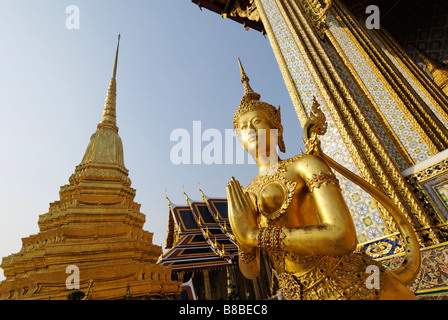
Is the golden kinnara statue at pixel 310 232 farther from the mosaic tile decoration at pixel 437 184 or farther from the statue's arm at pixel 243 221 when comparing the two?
the mosaic tile decoration at pixel 437 184

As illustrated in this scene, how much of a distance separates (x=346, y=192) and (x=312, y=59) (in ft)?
6.10

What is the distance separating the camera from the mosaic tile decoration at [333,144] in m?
2.27

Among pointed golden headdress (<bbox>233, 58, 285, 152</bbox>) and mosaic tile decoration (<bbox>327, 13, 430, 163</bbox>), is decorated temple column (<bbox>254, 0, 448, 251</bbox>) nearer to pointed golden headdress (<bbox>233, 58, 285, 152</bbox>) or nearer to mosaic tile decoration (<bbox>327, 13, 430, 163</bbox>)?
mosaic tile decoration (<bbox>327, 13, 430, 163</bbox>)

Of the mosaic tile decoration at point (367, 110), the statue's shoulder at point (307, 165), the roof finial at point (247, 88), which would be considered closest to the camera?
the statue's shoulder at point (307, 165)

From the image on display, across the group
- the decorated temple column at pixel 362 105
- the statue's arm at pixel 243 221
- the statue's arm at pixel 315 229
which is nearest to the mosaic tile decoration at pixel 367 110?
the decorated temple column at pixel 362 105

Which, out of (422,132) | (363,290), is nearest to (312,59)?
(422,132)

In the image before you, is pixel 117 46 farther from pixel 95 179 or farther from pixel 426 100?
pixel 426 100

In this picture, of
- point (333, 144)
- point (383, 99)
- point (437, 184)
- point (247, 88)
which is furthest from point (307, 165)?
point (383, 99)

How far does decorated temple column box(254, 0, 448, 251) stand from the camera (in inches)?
86.6

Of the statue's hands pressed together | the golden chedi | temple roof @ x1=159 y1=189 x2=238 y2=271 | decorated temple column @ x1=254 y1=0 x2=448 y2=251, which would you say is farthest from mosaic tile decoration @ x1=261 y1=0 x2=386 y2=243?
temple roof @ x1=159 y1=189 x2=238 y2=271

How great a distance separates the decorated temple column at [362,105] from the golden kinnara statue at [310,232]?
3.58 feet

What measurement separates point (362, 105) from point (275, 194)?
7.43 feet
